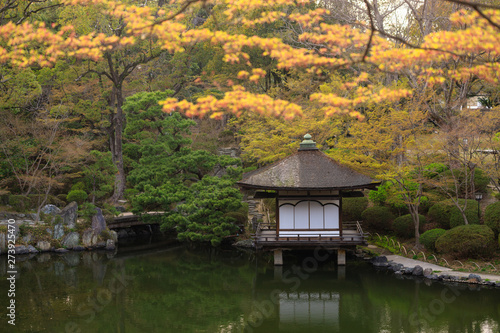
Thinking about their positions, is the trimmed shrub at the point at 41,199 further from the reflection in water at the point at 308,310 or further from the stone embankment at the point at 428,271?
the stone embankment at the point at 428,271

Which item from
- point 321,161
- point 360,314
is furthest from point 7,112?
point 360,314

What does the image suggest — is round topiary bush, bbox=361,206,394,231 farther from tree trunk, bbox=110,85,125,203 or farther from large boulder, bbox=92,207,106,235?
tree trunk, bbox=110,85,125,203

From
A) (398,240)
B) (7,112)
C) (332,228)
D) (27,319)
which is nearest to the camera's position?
(27,319)

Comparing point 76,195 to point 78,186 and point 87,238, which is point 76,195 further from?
point 87,238

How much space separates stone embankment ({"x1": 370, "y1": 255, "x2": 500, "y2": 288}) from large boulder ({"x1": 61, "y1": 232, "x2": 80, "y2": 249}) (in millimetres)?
11821

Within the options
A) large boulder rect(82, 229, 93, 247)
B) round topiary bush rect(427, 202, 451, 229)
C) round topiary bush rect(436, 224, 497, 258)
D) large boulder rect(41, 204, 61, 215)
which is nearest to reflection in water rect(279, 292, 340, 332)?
round topiary bush rect(436, 224, 497, 258)

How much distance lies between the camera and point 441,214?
16594mm

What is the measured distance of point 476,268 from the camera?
13.5 metres

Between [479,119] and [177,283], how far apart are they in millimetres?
11084

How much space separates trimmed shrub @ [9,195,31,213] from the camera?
18.9 metres

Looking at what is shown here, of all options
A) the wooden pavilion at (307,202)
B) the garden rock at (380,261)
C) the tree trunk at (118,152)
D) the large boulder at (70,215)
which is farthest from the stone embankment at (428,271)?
the tree trunk at (118,152)

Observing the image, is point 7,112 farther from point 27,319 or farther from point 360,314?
point 360,314

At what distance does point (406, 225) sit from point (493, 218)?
3.56 metres

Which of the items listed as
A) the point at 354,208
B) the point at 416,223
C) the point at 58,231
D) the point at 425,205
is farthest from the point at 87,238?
the point at 425,205
